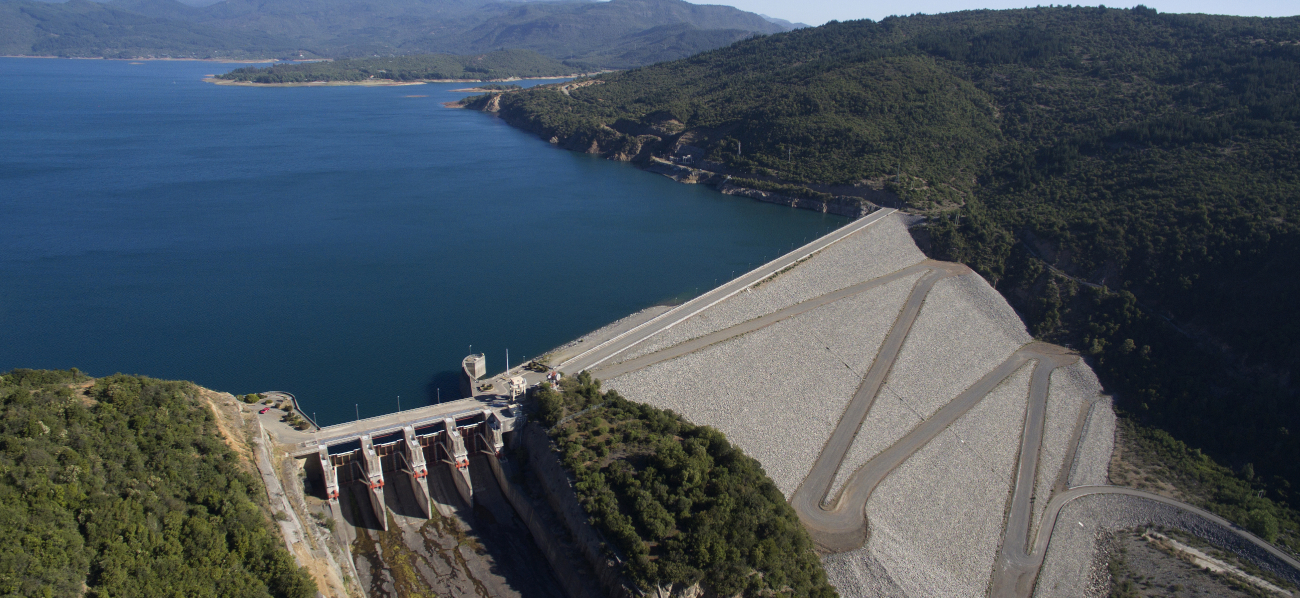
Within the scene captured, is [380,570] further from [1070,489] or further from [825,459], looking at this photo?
[1070,489]

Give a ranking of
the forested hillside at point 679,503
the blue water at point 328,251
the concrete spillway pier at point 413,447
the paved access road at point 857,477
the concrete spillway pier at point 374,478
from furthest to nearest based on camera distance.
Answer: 1. the blue water at point 328,251
2. the paved access road at point 857,477
3. the concrete spillway pier at point 413,447
4. the concrete spillway pier at point 374,478
5. the forested hillside at point 679,503

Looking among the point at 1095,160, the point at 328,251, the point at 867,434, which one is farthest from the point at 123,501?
the point at 1095,160

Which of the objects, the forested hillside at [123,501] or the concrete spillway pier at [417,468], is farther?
the concrete spillway pier at [417,468]

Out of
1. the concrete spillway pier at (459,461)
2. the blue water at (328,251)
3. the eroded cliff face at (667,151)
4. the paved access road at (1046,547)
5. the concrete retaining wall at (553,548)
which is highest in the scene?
the eroded cliff face at (667,151)

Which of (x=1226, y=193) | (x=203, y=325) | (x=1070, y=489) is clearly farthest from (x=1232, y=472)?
(x=203, y=325)

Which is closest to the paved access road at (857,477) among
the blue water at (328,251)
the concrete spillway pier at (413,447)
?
the concrete spillway pier at (413,447)

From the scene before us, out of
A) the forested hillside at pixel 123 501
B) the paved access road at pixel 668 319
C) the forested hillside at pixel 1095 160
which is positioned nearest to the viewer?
the forested hillside at pixel 123 501

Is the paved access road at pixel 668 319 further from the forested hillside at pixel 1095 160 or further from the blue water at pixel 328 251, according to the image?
the forested hillside at pixel 1095 160

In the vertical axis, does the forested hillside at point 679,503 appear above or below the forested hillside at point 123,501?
below
